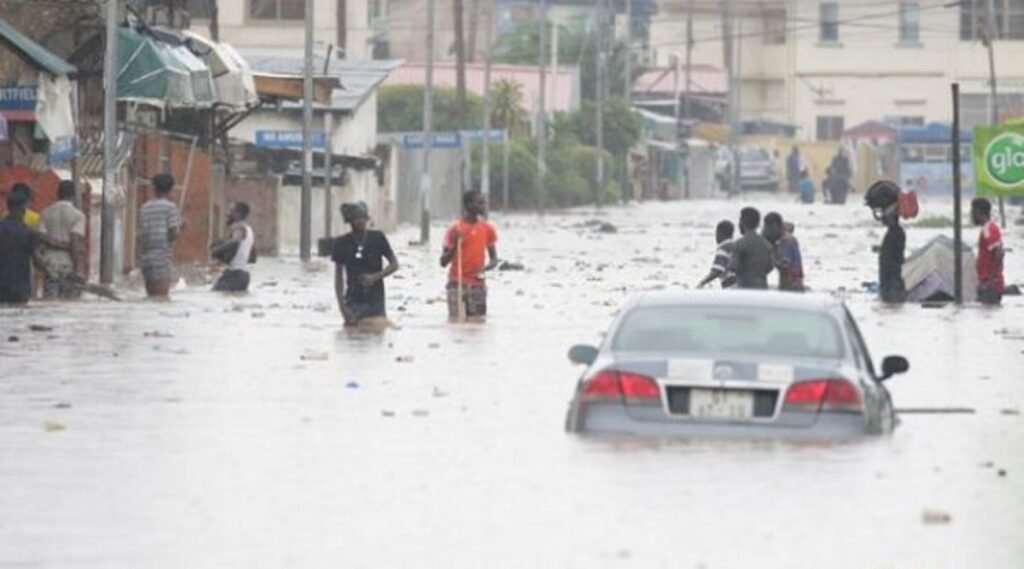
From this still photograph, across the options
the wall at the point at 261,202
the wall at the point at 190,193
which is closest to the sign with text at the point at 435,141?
the wall at the point at 261,202

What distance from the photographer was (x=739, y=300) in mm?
18375

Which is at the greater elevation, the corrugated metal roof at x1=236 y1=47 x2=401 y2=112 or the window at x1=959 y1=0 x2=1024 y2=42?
the window at x1=959 y1=0 x2=1024 y2=42

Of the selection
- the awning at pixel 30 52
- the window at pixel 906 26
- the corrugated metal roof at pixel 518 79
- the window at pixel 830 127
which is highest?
the window at pixel 906 26

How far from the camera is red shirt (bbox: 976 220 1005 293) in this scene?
123 ft

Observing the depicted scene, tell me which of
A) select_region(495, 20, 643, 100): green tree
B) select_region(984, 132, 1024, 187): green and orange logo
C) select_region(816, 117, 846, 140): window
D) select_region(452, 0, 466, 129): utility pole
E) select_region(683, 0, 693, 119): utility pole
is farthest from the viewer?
select_region(683, 0, 693, 119): utility pole

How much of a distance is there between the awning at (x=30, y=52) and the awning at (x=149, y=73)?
4.66m

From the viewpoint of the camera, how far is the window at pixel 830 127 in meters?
149

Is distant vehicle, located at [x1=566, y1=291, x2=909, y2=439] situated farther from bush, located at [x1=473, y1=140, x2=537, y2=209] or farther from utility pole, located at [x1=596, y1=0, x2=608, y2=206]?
utility pole, located at [x1=596, y1=0, x2=608, y2=206]

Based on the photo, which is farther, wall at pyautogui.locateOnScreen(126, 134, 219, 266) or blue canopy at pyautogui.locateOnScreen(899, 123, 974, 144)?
blue canopy at pyautogui.locateOnScreen(899, 123, 974, 144)

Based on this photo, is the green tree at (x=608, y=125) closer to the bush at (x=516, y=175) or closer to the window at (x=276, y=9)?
the bush at (x=516, y=175)

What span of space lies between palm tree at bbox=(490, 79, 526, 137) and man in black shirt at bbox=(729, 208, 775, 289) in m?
80.3

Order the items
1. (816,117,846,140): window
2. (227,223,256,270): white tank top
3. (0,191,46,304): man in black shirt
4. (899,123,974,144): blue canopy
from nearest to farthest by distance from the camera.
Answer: (0,191,46,304): man in black shirt
(227,223,256,270): white tank top
(899,123,974,144): blue canopy
(816,117,846,140): window

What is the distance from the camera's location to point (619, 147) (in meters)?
122

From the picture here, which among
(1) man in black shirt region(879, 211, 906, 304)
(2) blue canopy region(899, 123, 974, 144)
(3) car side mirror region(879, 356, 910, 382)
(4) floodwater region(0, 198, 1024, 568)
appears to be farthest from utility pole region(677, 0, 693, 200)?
(3) car side mirror region(879, 356, 910, 382)
